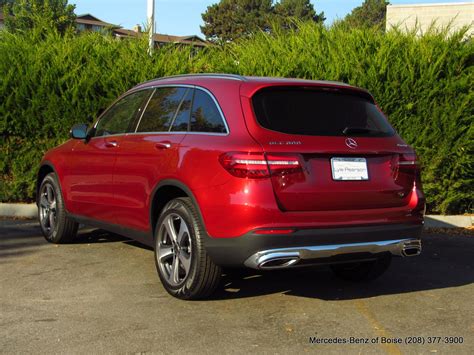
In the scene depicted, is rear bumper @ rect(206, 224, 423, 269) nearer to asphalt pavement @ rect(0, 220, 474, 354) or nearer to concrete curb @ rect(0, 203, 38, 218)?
asphalt pavement @ rect(0, 220, 474, 354)

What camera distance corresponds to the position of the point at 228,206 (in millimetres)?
4230

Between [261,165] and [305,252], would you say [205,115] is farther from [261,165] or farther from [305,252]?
[305,252]

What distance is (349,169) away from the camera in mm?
4414

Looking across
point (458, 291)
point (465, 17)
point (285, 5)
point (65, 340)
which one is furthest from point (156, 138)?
point (285, 5)

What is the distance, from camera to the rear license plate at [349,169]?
14.3ft

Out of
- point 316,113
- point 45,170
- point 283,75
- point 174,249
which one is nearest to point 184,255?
point 174,249

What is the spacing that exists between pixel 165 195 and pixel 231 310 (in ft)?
3.72

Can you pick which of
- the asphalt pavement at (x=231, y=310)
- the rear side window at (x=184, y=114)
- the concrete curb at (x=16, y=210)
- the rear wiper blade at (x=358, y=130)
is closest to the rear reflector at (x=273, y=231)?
the asphalt pavement at (x=231, y=310)

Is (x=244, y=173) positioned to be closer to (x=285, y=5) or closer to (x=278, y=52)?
(x=278, y=52)

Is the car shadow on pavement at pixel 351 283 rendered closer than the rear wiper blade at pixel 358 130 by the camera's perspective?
No

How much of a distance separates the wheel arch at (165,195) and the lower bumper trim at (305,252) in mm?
584

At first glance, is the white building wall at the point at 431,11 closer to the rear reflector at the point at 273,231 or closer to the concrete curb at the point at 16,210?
the concrete curb at the point at 16,210

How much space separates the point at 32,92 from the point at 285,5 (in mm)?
75533

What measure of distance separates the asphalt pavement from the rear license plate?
41.2 inches
